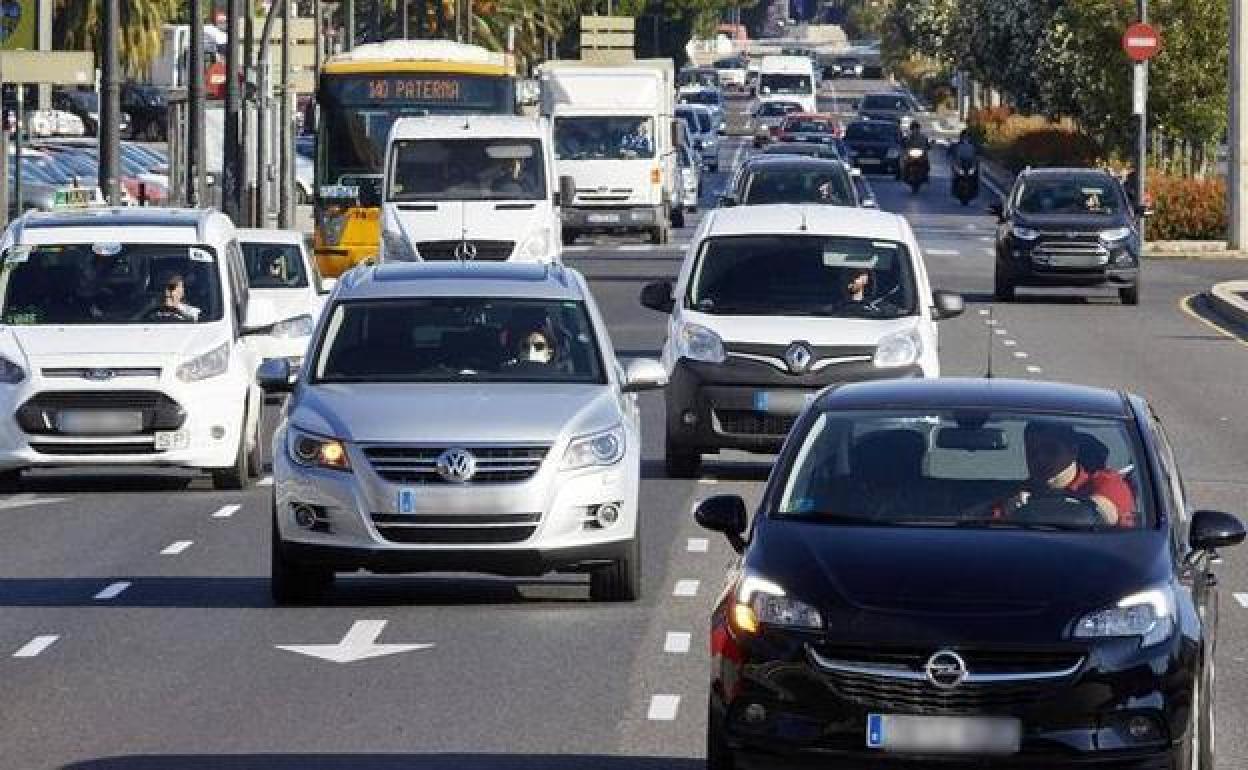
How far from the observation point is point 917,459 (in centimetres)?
1145

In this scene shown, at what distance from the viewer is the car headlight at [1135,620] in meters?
10.2

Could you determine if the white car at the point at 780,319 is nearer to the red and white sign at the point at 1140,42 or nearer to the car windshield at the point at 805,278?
the car windshield at the point at 805,278

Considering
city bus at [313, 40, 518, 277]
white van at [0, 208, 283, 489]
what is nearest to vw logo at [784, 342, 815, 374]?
white van at [0, 208, 283, 489]

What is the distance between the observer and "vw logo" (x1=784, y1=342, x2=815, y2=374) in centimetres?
2320

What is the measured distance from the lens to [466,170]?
129ft

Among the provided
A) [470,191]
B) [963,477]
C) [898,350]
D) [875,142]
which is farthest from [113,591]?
[875,142]

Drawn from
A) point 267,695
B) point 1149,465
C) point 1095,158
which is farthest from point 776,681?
point 1095,158

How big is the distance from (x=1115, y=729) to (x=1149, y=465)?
4.92ft

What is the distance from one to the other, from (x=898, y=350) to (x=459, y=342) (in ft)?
21.5

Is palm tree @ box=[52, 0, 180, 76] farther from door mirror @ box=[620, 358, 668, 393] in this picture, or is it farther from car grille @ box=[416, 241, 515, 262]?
door mirror @ box=[620, 358, 668, 393]

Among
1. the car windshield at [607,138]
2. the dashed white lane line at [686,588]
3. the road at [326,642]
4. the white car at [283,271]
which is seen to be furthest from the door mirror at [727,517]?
the car windshield at [607,138]

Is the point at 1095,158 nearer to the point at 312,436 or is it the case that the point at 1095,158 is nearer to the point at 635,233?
the point at 635,233

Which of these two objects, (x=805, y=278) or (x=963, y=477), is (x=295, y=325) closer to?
(x=805, y=278)

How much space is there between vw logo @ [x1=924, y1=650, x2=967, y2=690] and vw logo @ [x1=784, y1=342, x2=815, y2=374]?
518 inches
